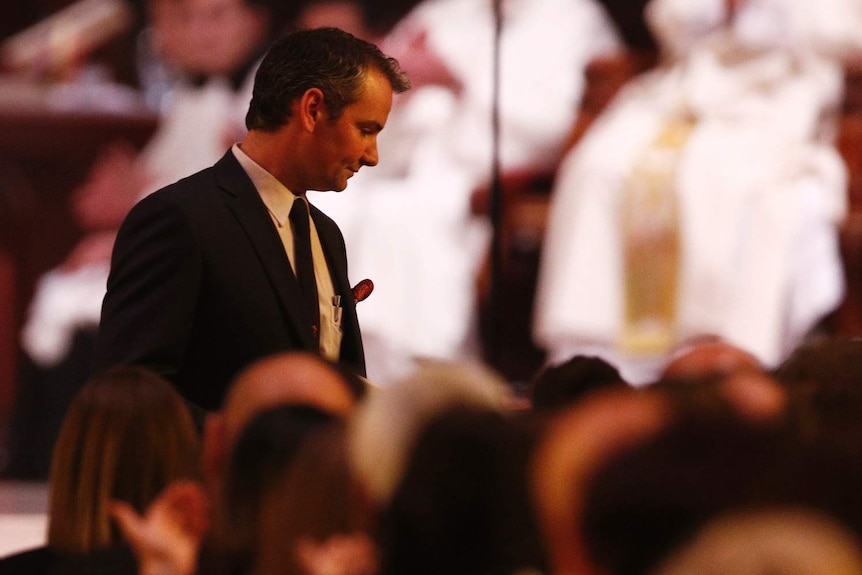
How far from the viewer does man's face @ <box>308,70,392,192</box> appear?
5.90ft

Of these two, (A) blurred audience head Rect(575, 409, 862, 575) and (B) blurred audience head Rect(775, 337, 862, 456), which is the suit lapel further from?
(A) blurred audience head Rect(575, 409, 862, 575)

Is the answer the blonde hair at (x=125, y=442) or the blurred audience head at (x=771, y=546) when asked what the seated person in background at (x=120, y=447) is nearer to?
the blonde hair at (x=125, y=442)

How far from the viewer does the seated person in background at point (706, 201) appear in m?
4.07

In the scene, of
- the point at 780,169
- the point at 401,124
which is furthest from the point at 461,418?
the point at 401,124

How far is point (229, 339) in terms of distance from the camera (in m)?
1.74

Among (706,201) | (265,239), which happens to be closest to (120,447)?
(265,239)

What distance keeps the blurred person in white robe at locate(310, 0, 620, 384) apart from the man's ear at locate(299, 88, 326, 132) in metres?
2.59

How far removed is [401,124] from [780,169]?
1.34 meters

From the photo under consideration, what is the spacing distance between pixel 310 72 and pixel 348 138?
0.10 meters

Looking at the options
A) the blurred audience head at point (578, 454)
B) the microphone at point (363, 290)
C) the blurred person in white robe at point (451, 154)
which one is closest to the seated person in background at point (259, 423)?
the blurred audience head at point (578, 454)

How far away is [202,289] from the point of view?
1736 mm

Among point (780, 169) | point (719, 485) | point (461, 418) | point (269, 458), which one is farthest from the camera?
point (780, 169)

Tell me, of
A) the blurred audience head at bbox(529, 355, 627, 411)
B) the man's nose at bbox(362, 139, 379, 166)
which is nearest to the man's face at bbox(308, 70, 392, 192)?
the man's nose at bbox(362, 139, 379, 166)

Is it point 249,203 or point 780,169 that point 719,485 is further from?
point 780,169
